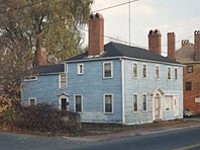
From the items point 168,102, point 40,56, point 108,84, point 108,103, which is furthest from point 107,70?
point 40,56

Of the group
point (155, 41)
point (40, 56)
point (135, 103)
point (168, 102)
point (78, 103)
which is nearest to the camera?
point (135, 103)

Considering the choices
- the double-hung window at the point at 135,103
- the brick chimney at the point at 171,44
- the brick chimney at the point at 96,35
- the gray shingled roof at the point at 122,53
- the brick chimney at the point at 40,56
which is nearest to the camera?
the gray shingled roof at the point at 122,53

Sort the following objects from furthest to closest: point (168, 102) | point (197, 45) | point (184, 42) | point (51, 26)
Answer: point (184, 42)
point (197, 45)
point (51, 26)
point (168, 102)

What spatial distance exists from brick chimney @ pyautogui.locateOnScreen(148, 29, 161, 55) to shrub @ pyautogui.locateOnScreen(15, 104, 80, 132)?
82.7 feet

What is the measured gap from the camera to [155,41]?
191ft

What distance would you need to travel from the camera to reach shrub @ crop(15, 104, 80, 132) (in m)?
33.7

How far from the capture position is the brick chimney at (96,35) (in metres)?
46.3

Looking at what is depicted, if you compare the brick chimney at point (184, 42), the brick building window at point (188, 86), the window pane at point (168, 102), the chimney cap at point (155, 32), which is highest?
the brick chimney at point (184, 42)

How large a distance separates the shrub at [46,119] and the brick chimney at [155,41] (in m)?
25.2

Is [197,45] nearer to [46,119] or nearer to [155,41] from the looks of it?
[155,41]

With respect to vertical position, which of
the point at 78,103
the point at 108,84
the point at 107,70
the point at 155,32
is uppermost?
the point at 155,32

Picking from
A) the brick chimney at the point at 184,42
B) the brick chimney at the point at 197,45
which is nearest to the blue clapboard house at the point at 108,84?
the brick chimney at the point at 197,45

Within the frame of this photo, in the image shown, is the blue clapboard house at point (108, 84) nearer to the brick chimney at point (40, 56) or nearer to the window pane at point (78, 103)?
the window pane at point (78, 103)

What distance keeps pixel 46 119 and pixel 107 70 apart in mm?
12613
